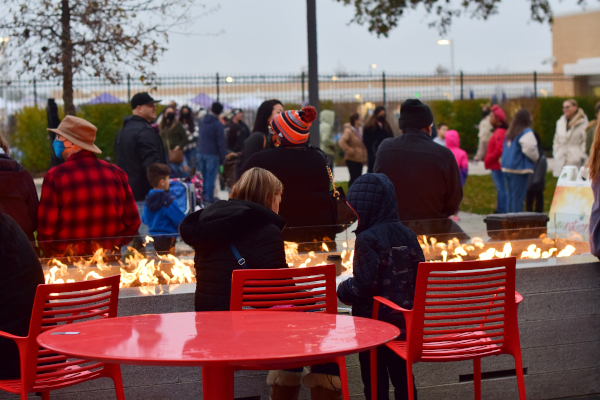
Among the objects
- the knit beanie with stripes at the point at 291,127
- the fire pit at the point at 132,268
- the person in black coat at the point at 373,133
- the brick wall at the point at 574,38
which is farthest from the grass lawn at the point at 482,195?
the brick wall at the point at 574,38

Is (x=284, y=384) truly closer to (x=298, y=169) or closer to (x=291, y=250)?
(x=291, y=250)

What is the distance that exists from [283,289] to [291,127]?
1.96 metres

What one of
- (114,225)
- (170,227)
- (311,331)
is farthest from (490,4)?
(311,331)

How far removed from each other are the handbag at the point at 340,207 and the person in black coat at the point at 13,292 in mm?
2552

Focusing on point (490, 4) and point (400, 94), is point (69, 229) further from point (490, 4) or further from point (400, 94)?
point (400, 94)

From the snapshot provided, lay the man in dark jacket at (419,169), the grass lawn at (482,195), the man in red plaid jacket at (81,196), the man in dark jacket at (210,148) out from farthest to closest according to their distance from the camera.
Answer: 1. the grass lawn at (482,195)
2. the man in dark jacket at (210,148)
3. the man in dark jacket at (419,169)
4. the man in red plaid jacket at (81,196)

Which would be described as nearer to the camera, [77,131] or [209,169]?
[77,131]

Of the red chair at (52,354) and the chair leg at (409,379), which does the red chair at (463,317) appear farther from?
the red chair at (52,354)

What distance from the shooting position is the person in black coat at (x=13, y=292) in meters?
3.34

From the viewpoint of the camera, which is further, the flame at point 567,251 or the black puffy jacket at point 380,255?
the flame at point 567,251

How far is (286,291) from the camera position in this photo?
3.59 meters

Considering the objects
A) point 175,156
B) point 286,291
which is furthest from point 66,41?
point 286,291

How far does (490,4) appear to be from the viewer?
10.2 metres

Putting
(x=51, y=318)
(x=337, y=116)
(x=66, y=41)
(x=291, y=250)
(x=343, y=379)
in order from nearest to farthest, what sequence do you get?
(x=51, y=318), (x=343, y=379), (x=291, y=250), (x=66, y=41), (x=337, y=116)
